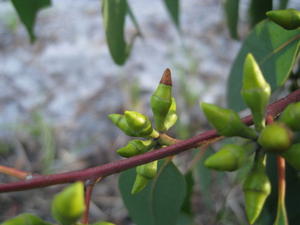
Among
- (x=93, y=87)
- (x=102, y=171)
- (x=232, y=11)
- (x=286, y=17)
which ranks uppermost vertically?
(x=286, y=17)

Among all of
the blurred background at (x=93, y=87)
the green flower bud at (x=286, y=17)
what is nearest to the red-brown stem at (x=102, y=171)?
the green flower bud at (x=286, y=17)

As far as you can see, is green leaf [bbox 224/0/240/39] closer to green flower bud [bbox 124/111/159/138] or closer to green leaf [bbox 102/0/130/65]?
green leaf [bbox 102/0/130/65]

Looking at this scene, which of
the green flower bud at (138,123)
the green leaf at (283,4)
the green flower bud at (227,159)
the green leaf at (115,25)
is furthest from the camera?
the green leaf at (283,4)

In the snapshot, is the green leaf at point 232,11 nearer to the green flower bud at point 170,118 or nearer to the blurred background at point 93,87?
the green flower bud at point 170,118

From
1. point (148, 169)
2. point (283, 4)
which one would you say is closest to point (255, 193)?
point (148, 169)

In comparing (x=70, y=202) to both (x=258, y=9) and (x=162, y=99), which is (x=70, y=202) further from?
(x=258, y=9)

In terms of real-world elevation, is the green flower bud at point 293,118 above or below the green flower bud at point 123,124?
above
